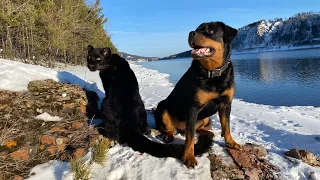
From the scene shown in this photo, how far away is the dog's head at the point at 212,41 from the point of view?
3342mm

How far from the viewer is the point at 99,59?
4.98 m

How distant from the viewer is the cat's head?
488 cm

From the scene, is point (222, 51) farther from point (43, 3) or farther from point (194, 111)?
point (43, 3)

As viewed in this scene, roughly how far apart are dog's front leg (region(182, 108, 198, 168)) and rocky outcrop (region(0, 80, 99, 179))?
149 centimetres

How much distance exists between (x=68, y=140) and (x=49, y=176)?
864 mm

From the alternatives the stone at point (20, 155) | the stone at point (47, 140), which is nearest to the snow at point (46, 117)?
the stone at point (47, 140)

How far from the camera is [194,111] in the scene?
3445 mm

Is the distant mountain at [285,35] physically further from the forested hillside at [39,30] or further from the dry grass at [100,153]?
the dry grass at [100,153]

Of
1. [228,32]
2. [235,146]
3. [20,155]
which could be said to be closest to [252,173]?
[235,146]

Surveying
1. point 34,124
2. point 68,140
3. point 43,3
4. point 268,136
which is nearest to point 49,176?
point 68,140

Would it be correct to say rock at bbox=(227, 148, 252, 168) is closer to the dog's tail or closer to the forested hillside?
the dog's tail

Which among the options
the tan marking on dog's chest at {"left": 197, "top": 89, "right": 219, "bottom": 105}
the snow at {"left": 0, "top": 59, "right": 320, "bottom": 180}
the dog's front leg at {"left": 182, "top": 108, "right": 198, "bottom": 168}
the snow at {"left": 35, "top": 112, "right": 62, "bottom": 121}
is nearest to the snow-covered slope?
the snow at {"left": 0, "top": 59, "right": 320, "bottom": 180}

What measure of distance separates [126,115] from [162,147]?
2.97 ft

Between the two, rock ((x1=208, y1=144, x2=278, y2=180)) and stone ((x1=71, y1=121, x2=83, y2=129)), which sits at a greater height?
stone ((x1=71, y1=121, x2=83, y2=129))
